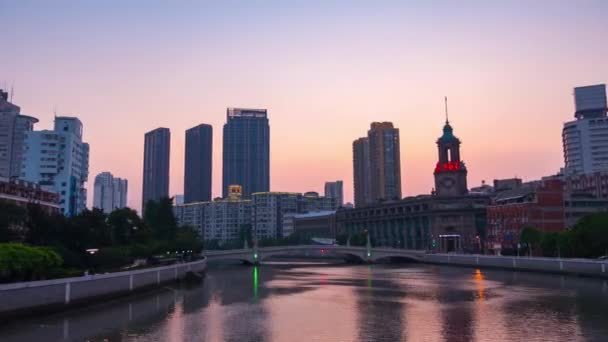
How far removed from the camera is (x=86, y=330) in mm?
39500

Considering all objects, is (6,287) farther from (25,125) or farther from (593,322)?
(25,125)

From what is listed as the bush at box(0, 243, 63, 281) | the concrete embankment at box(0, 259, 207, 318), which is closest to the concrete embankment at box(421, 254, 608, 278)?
the concrete embankment at box(0, 259, 207, 318)

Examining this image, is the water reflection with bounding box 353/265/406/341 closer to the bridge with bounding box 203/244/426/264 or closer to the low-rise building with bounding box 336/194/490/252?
the bridge with bounding box 203/244/426/264

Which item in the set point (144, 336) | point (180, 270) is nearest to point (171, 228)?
point (180, 270)

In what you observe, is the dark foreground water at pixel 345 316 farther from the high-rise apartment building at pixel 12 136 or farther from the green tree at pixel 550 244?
the high-rise apartment building at pixel 12 136

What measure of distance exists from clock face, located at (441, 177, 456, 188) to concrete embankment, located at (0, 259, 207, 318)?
124391mm

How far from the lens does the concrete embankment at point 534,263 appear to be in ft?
254

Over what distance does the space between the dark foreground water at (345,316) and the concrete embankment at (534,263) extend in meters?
6.09

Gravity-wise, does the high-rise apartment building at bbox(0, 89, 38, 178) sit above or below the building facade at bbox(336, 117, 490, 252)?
above

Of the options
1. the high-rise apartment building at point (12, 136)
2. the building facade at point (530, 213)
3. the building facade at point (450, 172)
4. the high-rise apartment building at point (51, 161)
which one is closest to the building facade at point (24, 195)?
the high-rise apartment building at point (51, 161)

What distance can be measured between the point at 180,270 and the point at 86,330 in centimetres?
4598

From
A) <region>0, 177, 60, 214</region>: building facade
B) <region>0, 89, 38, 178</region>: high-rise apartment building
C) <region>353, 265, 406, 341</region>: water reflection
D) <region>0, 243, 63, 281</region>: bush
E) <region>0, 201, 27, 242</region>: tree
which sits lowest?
<region>353, 265, 406, 341</region>: water reflection

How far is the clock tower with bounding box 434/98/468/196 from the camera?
6978 inches

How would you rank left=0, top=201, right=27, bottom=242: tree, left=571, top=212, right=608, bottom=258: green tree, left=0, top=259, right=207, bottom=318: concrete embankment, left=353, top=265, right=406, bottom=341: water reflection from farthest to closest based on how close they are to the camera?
left=571, top=212, right=608, bottom=258: green tree < left=0, top=201, right=27, bottom=242: tree < left=0, top=259, right=207, bottom=318: concrete embankment < left=353, top=265, right=406, bottom=341: water reflection
